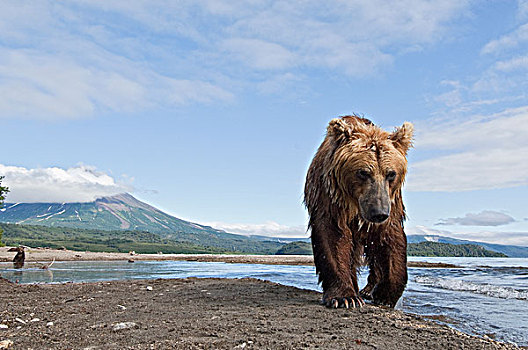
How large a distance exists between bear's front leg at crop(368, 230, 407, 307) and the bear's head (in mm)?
882

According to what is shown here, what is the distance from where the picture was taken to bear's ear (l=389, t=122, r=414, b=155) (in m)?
6.64

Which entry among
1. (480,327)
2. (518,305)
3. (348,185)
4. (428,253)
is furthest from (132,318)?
(428,253)

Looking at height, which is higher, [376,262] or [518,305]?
[376,262]

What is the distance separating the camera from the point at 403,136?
6.64m

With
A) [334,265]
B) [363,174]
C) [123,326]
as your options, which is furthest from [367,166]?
[123,326]

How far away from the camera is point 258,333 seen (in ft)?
15.7

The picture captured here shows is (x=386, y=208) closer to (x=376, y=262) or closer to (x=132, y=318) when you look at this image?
(x=376, y=262)

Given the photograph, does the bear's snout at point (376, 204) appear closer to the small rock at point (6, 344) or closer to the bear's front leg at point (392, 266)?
the bear's front leg at point (392, 266)

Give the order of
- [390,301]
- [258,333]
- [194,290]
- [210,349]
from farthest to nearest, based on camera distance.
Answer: [194,290] → [390,301] → [258,333] → [210,349]

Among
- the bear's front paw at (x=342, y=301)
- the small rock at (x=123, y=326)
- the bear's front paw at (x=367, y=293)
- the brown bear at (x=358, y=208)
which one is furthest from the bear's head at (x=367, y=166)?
the small rock at (x=123, y=326)

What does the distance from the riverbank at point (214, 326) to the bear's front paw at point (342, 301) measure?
196mm

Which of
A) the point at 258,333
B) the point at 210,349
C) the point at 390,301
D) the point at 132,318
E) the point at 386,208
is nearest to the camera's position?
the point at 210,349

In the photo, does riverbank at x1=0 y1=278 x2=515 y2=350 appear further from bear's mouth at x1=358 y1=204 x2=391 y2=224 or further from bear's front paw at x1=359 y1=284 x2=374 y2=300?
bear's front paw at x1=359 y1=284 x2=374 y2=300

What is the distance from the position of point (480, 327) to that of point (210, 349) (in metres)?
5.07
